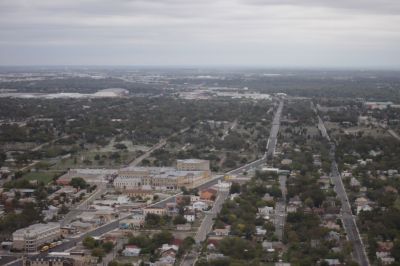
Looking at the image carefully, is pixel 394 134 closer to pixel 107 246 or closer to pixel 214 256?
pixel 214 256

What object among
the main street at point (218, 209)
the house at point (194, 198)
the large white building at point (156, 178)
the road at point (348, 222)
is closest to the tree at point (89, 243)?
the main street at point (218, 209)

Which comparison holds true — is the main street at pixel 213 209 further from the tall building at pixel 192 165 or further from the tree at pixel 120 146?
Answer: the tree at pixel 120 146

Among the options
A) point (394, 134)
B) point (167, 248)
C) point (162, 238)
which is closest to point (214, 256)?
point (167, 248)

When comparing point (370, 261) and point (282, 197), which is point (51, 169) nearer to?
point (282, 197)

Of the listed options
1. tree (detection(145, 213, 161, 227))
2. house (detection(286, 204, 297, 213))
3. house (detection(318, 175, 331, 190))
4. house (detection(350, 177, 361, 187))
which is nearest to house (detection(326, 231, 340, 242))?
house (detection(286, 204, 297, 213))

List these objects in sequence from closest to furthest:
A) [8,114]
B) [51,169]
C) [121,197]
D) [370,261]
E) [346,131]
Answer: [370,261] < [121,197] < [51,169] < [346,131] < [8,114]

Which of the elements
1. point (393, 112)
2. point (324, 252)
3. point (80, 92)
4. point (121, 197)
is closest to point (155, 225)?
point (121, 197)
